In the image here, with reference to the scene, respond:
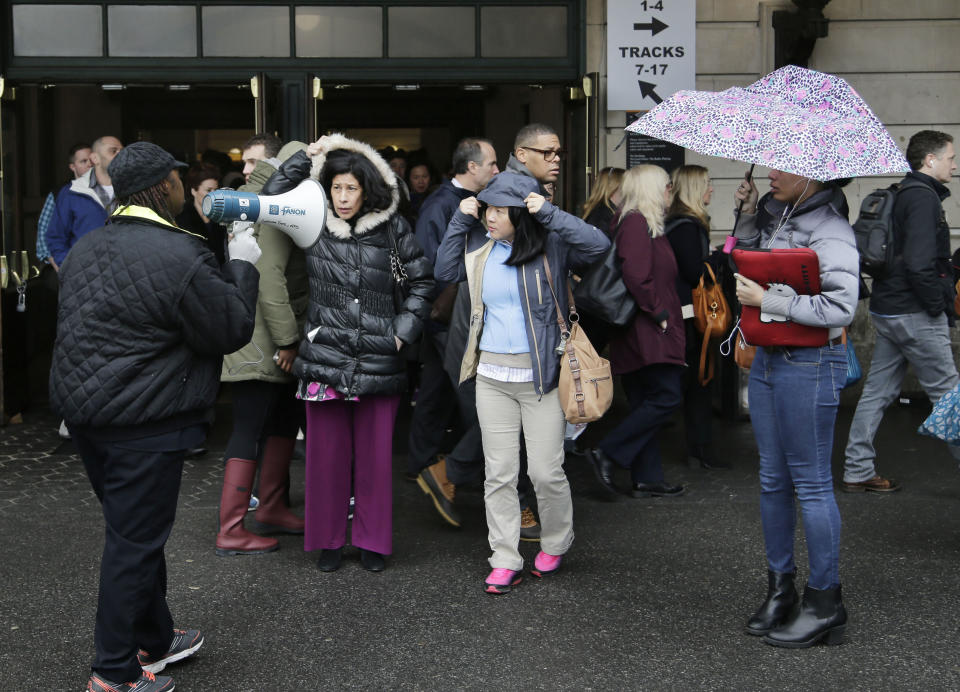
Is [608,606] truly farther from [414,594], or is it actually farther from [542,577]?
[414,594]

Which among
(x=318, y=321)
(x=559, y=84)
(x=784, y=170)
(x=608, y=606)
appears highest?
(x=559, y=84)

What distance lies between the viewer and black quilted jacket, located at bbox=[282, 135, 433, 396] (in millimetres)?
5133

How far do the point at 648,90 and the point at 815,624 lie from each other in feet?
17.6

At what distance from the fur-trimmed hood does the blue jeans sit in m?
1.79

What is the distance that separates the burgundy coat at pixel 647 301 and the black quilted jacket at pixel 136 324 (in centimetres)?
287

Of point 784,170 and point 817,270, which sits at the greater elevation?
point 784,170

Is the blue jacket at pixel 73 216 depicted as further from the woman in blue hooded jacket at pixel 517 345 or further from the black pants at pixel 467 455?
the woman in blue hooded jacket at pixel 517 345

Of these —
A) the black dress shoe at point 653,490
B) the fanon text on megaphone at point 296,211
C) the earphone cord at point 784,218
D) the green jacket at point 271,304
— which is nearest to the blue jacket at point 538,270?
the fanon text on megaphone at point 296,211

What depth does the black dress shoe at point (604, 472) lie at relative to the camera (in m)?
6.45

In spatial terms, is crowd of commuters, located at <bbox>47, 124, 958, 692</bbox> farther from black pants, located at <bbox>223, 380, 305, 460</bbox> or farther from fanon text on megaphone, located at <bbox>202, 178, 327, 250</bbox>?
fanon text on megaphone, located at <bbox>202, 178, 327, 250</bbox>

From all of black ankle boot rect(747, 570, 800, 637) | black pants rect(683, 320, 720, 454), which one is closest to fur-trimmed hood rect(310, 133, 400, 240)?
black ankle boot rect(747, 570, 800, 637)

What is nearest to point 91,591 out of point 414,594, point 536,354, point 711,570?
point 414,594

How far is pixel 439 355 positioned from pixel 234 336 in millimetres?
2907

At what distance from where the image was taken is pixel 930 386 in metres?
6.55
